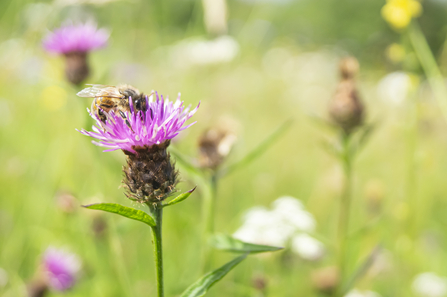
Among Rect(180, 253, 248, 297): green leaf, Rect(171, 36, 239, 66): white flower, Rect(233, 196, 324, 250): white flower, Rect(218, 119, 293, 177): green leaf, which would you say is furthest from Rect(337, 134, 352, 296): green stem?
Rect(171, 36, 239, 66): white flower

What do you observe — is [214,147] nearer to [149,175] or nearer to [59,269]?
[149,175]

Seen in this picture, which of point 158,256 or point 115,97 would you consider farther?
point 115,97

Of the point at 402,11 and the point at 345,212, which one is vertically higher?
the point at 402,11

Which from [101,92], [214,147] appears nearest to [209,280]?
[101,92]

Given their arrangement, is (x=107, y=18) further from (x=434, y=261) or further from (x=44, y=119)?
(x=434, y=261)

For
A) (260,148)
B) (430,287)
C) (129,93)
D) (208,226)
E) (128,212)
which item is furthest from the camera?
(430,287)

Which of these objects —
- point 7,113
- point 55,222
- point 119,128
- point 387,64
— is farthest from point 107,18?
point 119,128
